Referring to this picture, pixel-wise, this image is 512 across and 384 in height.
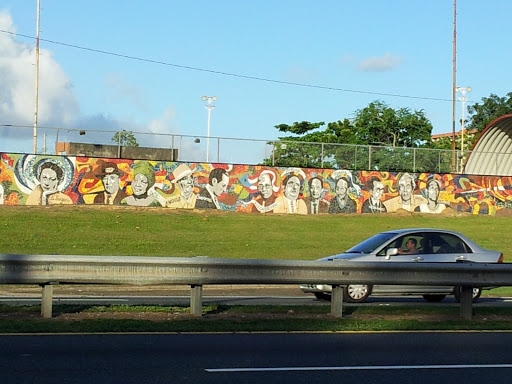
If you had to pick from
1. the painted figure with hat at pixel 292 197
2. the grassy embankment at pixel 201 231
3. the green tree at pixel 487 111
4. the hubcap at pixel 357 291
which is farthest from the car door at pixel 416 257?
the green tree at pixel 487 111

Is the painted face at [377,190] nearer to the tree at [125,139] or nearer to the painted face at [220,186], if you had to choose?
the painted face at [220,186]

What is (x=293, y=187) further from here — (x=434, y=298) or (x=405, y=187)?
(x=434, y=298)

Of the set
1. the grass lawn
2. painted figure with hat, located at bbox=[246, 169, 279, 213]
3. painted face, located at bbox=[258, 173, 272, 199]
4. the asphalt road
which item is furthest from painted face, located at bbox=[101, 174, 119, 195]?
the asphalt road

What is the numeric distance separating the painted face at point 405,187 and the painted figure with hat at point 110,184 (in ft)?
44.8

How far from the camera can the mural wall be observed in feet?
120

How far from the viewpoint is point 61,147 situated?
3781 cm

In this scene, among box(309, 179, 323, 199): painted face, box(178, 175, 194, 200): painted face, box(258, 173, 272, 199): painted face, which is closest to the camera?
box(178, 175, 194, 200): painted face

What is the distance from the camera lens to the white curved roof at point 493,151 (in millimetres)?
46531

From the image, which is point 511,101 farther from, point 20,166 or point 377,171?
point 20,166

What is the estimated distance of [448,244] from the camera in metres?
17.5

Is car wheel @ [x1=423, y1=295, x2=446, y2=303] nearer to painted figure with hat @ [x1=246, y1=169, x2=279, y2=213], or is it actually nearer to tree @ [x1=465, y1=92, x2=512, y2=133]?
painted figure with hat @ [x1=246, y1=169, x2=279, y2=213]

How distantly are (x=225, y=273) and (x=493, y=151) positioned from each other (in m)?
38.9

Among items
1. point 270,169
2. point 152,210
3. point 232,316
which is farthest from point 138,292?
point 270,169

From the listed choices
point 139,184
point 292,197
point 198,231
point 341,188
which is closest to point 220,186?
point 292,197
